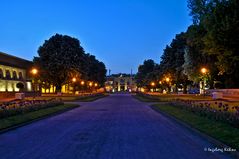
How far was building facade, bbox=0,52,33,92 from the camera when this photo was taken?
6812cm

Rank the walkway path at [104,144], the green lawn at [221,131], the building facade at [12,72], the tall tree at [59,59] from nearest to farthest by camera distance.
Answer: the walkway path at [104,144] → the green lawn at [221,131] → the building facade at [12,72] → the tall tree at [59,59]

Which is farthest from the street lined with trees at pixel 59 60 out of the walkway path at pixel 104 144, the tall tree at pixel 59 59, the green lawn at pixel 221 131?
the green lawn at pixel 221 131

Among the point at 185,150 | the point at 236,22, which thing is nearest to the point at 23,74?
the point at 236,22

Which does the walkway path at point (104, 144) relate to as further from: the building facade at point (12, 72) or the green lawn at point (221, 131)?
the building facade at point (12, 72)

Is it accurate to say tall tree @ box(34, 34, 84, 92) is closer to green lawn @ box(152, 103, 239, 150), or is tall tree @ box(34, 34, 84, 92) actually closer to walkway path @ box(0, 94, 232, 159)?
walkway path @ box(0, 94, 232, 159)

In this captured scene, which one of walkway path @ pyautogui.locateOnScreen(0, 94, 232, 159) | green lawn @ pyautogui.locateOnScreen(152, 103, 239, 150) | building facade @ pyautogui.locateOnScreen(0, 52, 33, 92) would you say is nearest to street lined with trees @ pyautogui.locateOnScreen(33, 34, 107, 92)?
building facade @ pyautogui.locateOnScreen(0, 52, 33, 92)

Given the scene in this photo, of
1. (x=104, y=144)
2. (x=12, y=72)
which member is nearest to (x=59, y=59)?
(x=12, y=72)

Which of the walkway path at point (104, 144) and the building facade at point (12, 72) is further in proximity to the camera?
the building facade at point (12, 72)

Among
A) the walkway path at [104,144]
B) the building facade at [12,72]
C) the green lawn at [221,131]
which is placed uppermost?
the building facade at [12,72]

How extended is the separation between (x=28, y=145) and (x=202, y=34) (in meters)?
15.0

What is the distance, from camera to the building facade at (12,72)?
224 feet

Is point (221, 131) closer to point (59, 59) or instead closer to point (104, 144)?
point (104, 144)

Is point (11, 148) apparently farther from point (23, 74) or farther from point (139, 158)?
point (23, 74)

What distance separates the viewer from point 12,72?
245ft
